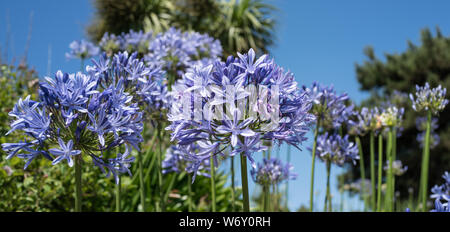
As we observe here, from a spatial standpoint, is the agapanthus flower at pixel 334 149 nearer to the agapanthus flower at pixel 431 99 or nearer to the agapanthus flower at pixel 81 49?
the agapanthus flower at pixel 431 99

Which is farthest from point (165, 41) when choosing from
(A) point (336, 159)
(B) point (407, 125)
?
(B) point (407, 125)

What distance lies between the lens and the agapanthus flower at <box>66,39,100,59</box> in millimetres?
4707

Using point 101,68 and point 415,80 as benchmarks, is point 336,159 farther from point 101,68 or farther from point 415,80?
point 415,80

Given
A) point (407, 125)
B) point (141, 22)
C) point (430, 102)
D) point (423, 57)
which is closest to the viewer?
point (430, 102)

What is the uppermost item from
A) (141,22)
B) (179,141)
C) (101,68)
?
(141,22)

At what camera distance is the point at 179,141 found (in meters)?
1.58

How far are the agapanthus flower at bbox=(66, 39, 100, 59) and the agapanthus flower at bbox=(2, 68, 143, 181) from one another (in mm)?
3155

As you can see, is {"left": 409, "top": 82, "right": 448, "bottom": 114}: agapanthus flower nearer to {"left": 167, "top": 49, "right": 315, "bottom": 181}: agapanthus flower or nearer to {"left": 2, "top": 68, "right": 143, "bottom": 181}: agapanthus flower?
{"left": 167, "top": 49, "right": 315, "bottom": 181}: agapanthus flower

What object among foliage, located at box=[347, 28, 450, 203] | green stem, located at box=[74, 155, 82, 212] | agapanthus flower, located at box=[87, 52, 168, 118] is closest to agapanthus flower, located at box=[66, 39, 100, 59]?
agapanthus flower, located at box=[87, 52, 168, 118]

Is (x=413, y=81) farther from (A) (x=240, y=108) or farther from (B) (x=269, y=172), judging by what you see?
(A) (x=240, y=108)

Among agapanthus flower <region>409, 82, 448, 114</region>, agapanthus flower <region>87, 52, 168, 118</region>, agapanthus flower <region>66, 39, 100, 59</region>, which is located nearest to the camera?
agapanthus flower <region>87, 52, 168, 118</region>
